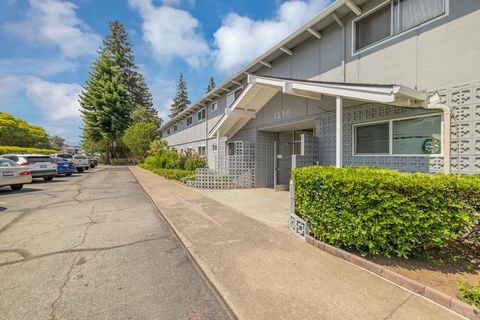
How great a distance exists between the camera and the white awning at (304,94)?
4.60 meters

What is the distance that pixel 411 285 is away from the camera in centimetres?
284

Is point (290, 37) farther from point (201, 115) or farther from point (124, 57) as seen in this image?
point (124, 57)

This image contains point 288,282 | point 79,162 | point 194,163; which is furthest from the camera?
point 79,162

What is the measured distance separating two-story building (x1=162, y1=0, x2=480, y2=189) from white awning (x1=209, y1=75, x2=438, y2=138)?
0.02 meters

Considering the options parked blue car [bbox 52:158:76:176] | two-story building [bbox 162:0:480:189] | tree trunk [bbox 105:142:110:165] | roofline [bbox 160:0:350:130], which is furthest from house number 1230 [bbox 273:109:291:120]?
tree trunk [bbox 105:142:110:165]

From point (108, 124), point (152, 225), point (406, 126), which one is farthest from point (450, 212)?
point (108, 124)

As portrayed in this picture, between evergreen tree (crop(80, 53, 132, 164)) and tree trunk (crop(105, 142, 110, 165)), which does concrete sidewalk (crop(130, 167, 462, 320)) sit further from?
tree trunk (crop(105, 142, 110, 165))

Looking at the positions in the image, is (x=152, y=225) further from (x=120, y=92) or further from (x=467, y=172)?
(x=120, y=92)

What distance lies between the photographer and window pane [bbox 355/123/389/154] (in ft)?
19.7

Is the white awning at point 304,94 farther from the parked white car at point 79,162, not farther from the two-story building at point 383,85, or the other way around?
the parked white car at point 79,162

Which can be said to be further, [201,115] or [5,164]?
[201,115]

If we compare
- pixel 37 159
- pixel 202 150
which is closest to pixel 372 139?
pixel 202 150

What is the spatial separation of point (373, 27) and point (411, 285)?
667 cm

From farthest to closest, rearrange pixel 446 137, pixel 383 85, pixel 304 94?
1. pixel 304 94
2. pixel 446 137
3. pixel 383 85
